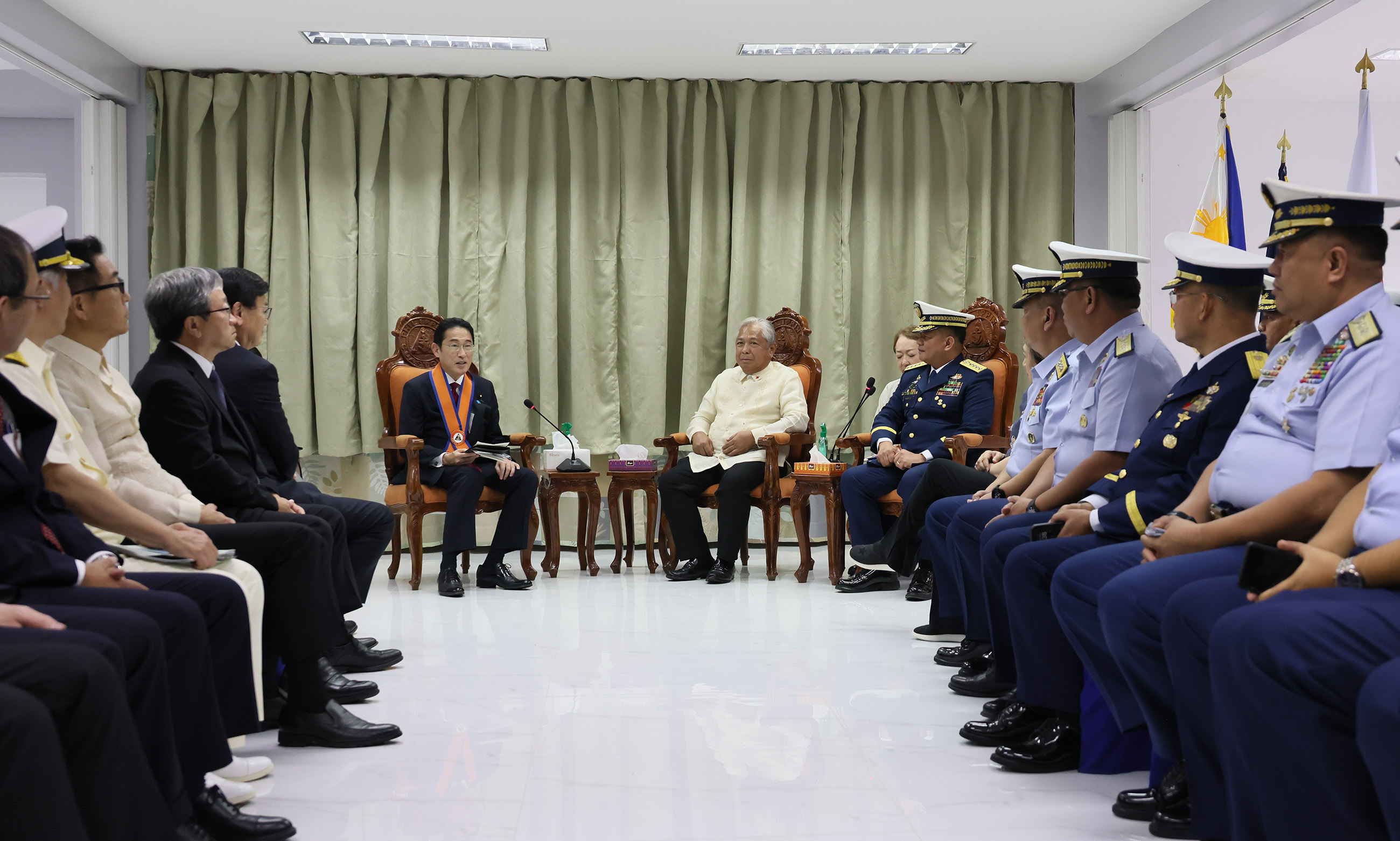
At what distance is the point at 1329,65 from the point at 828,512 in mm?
4004

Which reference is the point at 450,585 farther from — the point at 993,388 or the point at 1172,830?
the point at 1172,830

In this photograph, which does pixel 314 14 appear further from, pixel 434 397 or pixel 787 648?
pixel 787 648

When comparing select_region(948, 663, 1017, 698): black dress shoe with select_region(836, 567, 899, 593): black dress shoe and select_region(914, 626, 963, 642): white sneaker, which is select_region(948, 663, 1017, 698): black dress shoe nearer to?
select_region(914, 626, 963, 642): white sneaker

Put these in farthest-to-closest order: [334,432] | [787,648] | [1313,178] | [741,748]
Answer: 1. [1313,178]
2. [334,432]
3. [787,648]
4. [741,748]

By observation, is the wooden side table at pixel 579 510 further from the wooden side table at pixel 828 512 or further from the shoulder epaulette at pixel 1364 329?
the shoulder epaulette at pixel 1364 329

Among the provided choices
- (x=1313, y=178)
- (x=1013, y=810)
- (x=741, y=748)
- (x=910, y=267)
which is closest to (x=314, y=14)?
(x=910, y=267)

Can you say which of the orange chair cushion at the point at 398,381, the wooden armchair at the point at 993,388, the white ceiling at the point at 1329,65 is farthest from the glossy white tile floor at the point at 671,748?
the white ceiling at the point at 1329,65

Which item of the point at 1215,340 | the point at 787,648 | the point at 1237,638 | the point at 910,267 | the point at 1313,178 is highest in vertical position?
the point at 1313,178

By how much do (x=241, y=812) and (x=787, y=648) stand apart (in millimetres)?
2043

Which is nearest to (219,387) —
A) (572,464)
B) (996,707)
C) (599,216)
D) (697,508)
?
(996,707)

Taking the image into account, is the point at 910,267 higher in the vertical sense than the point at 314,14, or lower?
lower

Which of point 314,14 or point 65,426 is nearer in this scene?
point 65,426

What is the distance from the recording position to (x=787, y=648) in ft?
12.3

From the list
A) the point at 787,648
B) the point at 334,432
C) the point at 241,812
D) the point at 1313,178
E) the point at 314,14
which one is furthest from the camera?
the point at 1313,178
